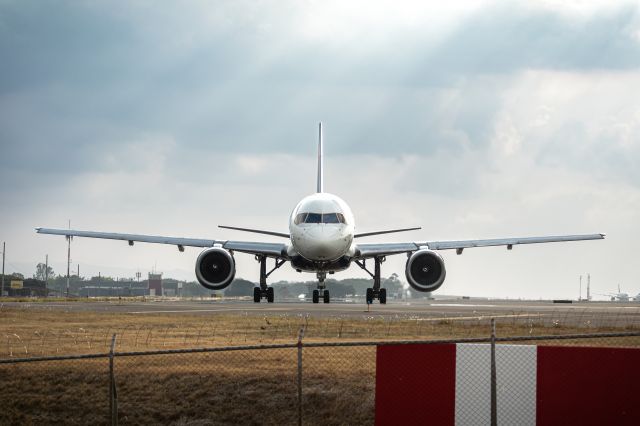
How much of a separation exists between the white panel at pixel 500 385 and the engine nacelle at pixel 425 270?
1310 inches

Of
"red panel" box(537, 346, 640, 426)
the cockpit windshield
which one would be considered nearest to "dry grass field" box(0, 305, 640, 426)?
"red panel" box(537, 346, 640, 426)

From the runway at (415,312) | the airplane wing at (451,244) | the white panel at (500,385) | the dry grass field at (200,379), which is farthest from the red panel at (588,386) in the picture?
the airplane wing at (451,244)

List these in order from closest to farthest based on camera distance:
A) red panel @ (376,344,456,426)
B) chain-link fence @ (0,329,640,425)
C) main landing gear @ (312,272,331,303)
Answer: chain-link fence @ (0,329,640,425) → red panel @ (376,344,456,426) → main landing gear @ (312,272,331,303)

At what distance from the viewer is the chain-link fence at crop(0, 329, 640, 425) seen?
518 inches

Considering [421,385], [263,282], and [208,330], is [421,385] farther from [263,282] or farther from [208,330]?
[263,282]

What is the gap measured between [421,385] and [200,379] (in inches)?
286

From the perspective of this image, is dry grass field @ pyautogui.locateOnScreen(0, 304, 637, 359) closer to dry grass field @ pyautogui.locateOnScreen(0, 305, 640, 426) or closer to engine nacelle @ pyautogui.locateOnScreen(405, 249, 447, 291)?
dry grass field @ pyautogui.locateOnScreen(0, 305, 640, 426)

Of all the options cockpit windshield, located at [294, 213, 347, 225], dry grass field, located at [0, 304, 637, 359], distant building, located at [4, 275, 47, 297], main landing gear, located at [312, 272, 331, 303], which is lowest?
distant building, located at [4, 275, 47, 297]

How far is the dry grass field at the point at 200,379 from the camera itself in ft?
56.2

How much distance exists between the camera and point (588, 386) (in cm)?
1296

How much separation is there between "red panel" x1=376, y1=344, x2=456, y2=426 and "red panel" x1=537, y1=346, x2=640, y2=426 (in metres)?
1.32

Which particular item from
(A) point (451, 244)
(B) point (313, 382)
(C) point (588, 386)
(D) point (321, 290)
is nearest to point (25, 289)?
(D) point (321, 290)

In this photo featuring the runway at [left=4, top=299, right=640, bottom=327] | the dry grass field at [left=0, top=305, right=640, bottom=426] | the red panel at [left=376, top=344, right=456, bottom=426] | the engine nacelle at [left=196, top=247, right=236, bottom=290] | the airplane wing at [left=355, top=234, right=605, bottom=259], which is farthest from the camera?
the airplane wing at [left=355, top=234, right=605, bottom=259]

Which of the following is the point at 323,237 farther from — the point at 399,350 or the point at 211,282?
the point at 399,350
